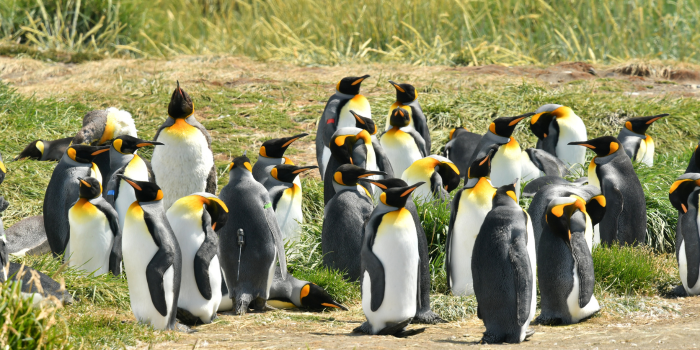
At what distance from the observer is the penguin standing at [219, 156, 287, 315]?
491cm

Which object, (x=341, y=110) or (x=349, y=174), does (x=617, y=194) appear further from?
(x=341, y=110)

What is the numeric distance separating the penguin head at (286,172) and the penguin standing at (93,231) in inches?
50.6

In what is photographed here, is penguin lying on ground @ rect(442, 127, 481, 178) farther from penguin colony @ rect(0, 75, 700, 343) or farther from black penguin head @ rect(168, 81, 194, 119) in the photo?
black penguin head @ rect(168, 81, 194, 119)

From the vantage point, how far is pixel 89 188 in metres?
5.12

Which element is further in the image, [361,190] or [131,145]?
[131,145]

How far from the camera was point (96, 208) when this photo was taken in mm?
5168

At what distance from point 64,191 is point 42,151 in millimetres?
2056

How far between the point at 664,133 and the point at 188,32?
13.2m

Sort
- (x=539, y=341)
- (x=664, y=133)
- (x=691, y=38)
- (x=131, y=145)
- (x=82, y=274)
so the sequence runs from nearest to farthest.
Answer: (x=539, y=341), (x=82, y=274), (x=131, y=145), (x=664, y=133), (x=691, y=38)

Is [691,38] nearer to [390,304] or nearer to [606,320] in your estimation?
[606,320]

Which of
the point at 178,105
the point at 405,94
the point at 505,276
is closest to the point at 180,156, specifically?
the point at 178,105

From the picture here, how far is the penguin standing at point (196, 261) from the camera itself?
14.5 ft

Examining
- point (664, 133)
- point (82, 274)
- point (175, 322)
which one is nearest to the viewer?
point (175, 322)

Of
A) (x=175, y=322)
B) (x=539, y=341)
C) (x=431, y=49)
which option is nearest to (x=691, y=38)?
(x=431, y=49)
